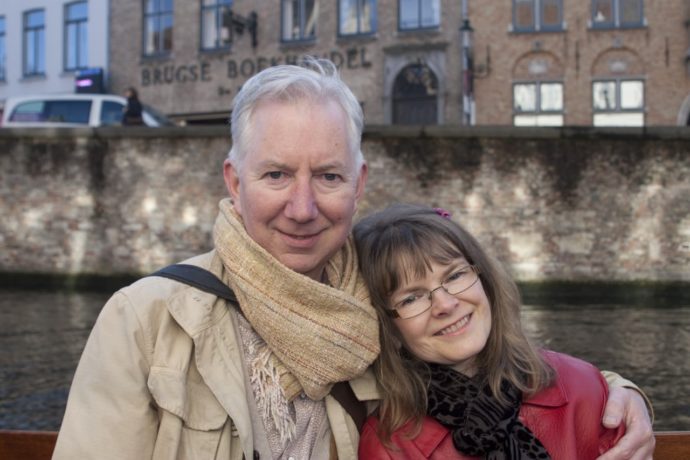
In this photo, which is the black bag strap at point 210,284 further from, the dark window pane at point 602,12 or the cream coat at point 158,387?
the dark window pane at point 602,12

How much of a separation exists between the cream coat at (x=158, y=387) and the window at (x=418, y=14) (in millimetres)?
17220

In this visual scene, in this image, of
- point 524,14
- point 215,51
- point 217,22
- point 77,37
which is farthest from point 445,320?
point 77,37

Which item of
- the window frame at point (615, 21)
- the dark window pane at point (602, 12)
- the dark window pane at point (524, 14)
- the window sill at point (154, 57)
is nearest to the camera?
the window frame at point (615, 21)

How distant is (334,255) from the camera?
1909 millimetres

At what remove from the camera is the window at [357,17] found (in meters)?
18.6

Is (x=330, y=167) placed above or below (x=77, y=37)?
below

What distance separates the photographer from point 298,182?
1.70 meters

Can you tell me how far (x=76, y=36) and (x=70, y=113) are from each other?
7726 millimetres

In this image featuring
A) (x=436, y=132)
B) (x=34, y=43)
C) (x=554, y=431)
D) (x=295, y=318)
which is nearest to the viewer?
(x=295, y=318)

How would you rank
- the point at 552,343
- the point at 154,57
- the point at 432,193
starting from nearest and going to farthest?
the point at 552,343
the point at 432,193
the point at 154,57

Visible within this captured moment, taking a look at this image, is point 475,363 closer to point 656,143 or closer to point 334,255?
point 334,255

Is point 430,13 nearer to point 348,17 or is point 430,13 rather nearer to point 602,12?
point 348,17

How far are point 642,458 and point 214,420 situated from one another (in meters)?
0.98

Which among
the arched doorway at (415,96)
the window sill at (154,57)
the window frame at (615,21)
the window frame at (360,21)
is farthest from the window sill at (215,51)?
the window frame at (615,21)
